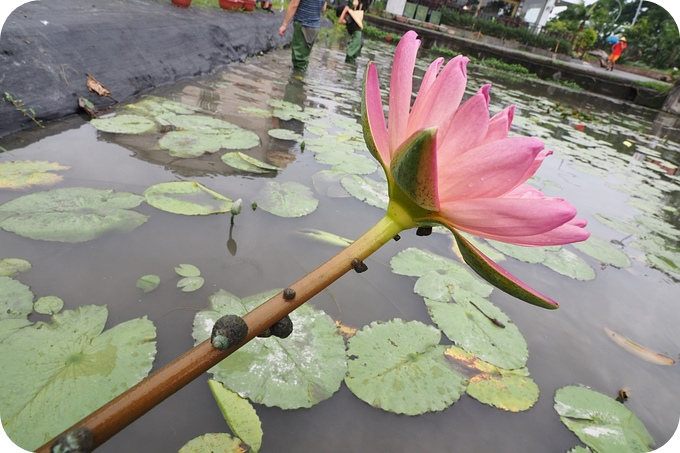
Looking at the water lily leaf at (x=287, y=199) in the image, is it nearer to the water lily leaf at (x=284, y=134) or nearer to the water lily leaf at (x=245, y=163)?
the water lily leaf at (x=245, y=163)

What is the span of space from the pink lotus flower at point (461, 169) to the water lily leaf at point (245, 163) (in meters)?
1.52

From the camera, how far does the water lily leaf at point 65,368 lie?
2.43 ft

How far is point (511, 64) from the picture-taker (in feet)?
53.9

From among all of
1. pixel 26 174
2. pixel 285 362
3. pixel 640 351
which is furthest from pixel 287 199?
pixel 640 351

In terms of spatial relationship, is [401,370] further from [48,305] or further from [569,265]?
[569,265]

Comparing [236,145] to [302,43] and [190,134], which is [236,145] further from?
[302,43]

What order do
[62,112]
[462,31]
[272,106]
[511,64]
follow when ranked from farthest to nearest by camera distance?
[462,31]
[511,64]
[272,106]
[62,112]

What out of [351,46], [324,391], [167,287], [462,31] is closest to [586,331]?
[324,391]

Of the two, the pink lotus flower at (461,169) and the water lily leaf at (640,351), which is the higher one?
the pink lotus flower at (461,169)

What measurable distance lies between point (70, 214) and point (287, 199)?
832 millimetres

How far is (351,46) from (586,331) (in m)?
7.43

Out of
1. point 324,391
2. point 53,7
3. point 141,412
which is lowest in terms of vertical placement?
point 324,391

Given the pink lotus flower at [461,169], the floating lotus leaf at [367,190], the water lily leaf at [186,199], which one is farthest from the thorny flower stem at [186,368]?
the floating lotus leaf at [367,190]

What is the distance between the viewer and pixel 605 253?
204 cm
